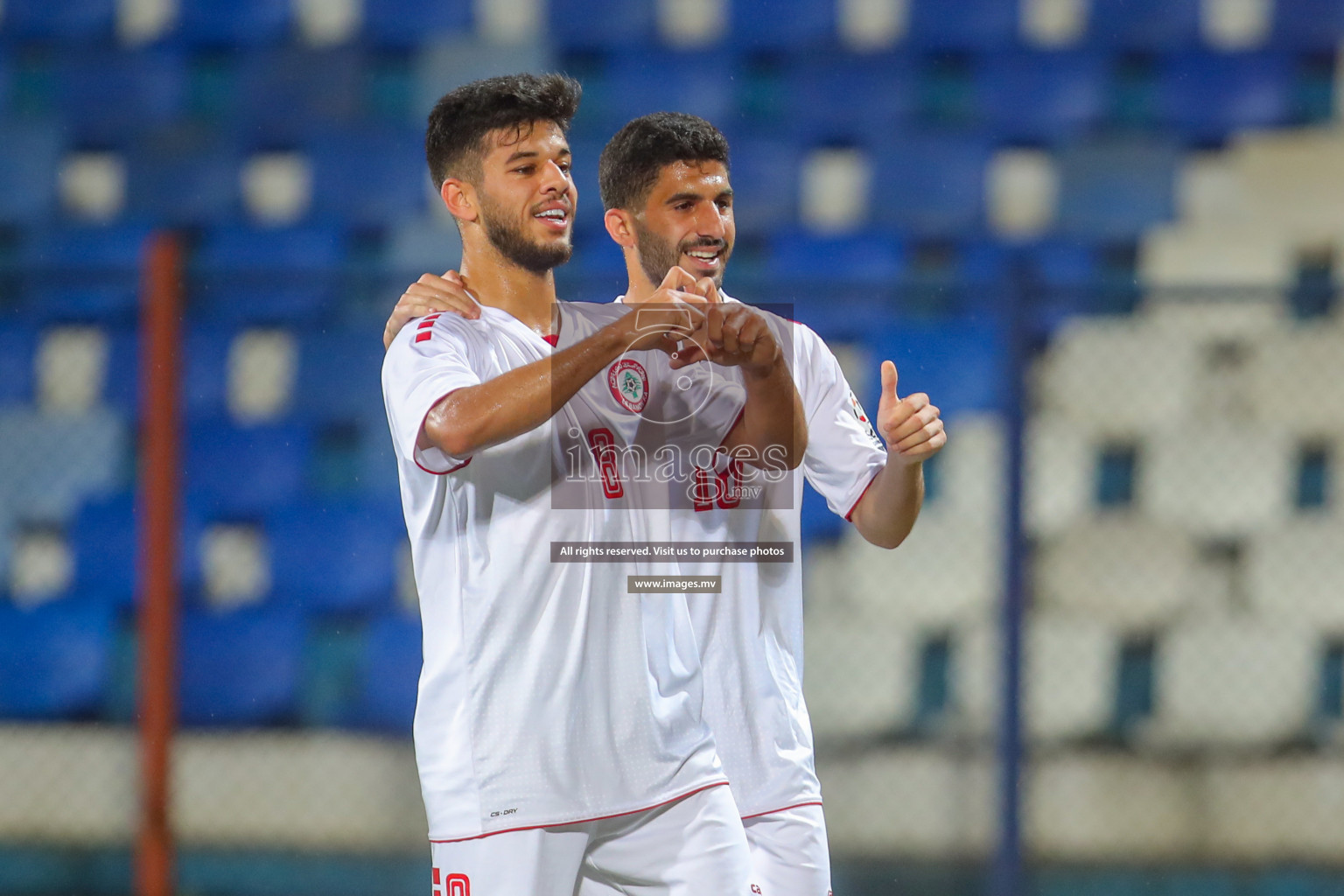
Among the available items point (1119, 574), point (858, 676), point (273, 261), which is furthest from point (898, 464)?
point (273, 261)

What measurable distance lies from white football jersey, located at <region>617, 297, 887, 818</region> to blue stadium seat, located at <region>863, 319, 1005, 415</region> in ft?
4.67

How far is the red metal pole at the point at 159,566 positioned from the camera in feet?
9.20

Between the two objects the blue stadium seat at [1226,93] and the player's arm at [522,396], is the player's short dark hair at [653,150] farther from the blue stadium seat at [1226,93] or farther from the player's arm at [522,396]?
the blue stadium seat at [1226,93]

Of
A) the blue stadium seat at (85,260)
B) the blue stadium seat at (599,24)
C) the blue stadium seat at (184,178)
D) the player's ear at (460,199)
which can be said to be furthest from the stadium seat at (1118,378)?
the blue stadium seat at (85,260)

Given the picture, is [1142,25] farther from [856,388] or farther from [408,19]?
[408,19]

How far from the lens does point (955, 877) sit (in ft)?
9.57

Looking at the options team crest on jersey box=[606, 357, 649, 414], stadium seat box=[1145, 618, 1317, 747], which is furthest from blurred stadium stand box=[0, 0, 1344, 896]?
team crest on jersey box=[606, 357, 649, 414]

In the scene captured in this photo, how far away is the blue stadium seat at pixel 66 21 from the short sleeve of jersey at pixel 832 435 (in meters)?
3.12

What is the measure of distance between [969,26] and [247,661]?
2858 millimetres

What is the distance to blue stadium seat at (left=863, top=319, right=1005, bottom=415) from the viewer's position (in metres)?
3.34

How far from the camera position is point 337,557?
10.8ft

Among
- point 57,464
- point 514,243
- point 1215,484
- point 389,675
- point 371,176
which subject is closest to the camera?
point 514,243

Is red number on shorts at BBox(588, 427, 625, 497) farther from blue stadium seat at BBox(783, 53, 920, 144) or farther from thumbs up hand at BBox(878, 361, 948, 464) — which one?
blue stadium seat at BBox(783, 53, 920, 144)

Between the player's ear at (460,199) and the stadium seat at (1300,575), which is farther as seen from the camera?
the stadium seat at (1300,575)
